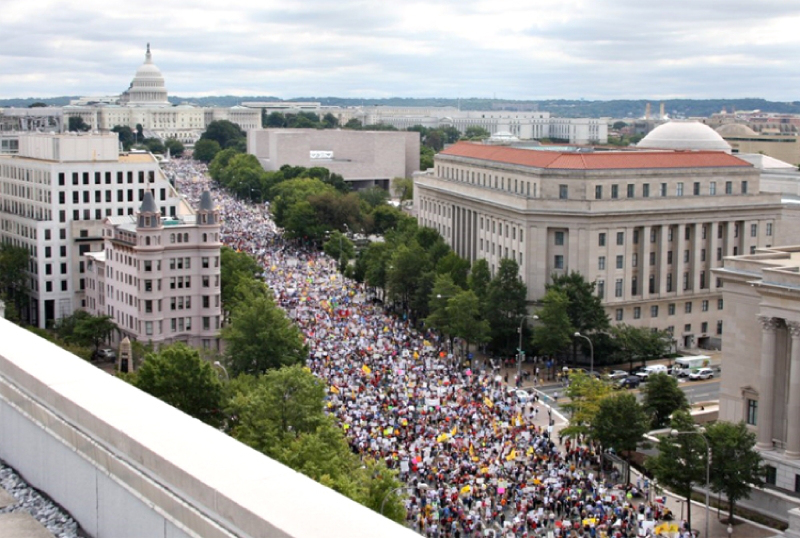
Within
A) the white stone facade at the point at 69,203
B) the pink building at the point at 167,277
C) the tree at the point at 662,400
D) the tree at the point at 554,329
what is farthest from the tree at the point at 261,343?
the white stone facade at the point at 69,203

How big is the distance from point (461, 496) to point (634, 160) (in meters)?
52.8

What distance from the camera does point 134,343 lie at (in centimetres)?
8344

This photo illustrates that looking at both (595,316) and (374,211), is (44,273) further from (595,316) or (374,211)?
(374,211)

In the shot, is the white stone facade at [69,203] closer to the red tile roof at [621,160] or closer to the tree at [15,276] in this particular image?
the tree at [15,276]

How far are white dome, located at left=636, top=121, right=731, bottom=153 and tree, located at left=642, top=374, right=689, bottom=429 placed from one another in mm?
66458

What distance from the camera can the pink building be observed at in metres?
87.7

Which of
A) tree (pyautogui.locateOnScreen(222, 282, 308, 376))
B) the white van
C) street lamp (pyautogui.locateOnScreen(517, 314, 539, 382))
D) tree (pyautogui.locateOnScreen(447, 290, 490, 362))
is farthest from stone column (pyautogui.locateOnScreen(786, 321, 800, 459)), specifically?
tree (pyautogui.locateOnScreen(447, 290, 490, 362))

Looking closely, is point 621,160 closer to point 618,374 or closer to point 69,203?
point 618,374

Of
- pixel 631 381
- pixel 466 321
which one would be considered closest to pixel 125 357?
pixel 466 321

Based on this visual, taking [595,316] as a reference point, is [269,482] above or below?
above

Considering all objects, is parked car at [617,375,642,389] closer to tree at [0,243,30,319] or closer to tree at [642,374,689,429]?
tree at [642,374,689,429]

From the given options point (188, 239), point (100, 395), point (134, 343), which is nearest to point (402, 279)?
point (188, 239)

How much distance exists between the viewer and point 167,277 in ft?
291

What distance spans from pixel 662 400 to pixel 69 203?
2388 inches
